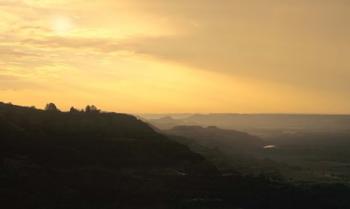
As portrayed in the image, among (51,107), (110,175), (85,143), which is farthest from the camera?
(51,107)

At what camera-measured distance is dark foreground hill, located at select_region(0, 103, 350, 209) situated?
62188 mm

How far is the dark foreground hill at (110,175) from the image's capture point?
204 feet

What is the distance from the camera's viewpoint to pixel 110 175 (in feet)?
238

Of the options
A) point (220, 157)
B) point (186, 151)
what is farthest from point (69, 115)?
point (220, 157)

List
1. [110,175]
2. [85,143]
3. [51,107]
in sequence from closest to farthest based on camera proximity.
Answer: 1. [110,175]
2. [85,143]
3. [51,107]

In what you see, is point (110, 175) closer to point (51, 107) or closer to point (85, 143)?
point (85, 143)

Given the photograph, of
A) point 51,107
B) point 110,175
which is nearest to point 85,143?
Answer: point 110,175

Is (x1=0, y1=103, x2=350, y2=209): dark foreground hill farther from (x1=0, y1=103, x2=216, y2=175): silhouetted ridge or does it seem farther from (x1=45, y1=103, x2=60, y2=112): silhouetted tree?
(x1=45, y1=103, x2=60, y2=112): silhouetted tree

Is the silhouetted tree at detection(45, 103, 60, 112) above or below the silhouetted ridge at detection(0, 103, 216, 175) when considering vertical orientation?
above

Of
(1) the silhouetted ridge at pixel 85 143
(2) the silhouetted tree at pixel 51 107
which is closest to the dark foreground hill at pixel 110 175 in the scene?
(1) the silhouetted ridge at pixel 85 143

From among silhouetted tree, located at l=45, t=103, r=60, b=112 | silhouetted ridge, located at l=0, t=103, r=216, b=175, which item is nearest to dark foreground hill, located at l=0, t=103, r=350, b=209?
silhouetted ridge, located at l=0, t=103, r=216, b=175

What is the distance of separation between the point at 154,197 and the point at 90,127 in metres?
32.6

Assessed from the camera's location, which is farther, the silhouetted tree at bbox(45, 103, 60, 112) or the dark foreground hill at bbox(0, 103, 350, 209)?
the silhouetted tree at bbox(45, 103, 60, 112)

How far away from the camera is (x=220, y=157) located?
112 m
